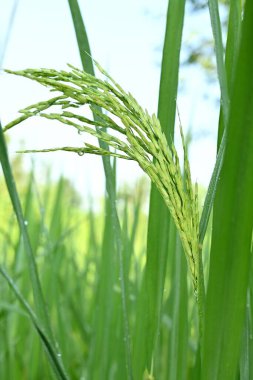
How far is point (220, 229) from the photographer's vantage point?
0.47m

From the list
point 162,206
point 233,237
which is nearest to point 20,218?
point 162,206

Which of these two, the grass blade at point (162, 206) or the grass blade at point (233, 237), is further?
the grass blade at point (162, 206)

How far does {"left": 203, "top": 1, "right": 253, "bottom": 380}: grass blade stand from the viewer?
1.41 ft

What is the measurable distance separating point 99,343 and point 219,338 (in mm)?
780

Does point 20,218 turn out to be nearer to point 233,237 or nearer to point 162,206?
point 162,206

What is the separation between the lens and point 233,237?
0.46m

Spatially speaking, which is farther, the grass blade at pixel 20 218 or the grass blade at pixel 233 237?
the grass blade at pixel 20 218

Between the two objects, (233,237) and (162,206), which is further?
(162,206)

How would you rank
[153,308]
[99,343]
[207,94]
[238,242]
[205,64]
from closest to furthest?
[238,242] < [153,308] < [99,343] < [205,64] < [207,94]

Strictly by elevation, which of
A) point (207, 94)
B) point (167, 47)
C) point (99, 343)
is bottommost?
point (99, 343)

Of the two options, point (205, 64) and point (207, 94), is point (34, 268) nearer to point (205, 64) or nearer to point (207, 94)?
point (205, 64)

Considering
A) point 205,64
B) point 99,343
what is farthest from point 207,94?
point 99,343

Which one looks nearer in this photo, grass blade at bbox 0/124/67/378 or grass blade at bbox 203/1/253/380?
grass blade at bbox 203/1/253/380

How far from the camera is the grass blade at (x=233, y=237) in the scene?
430mm
